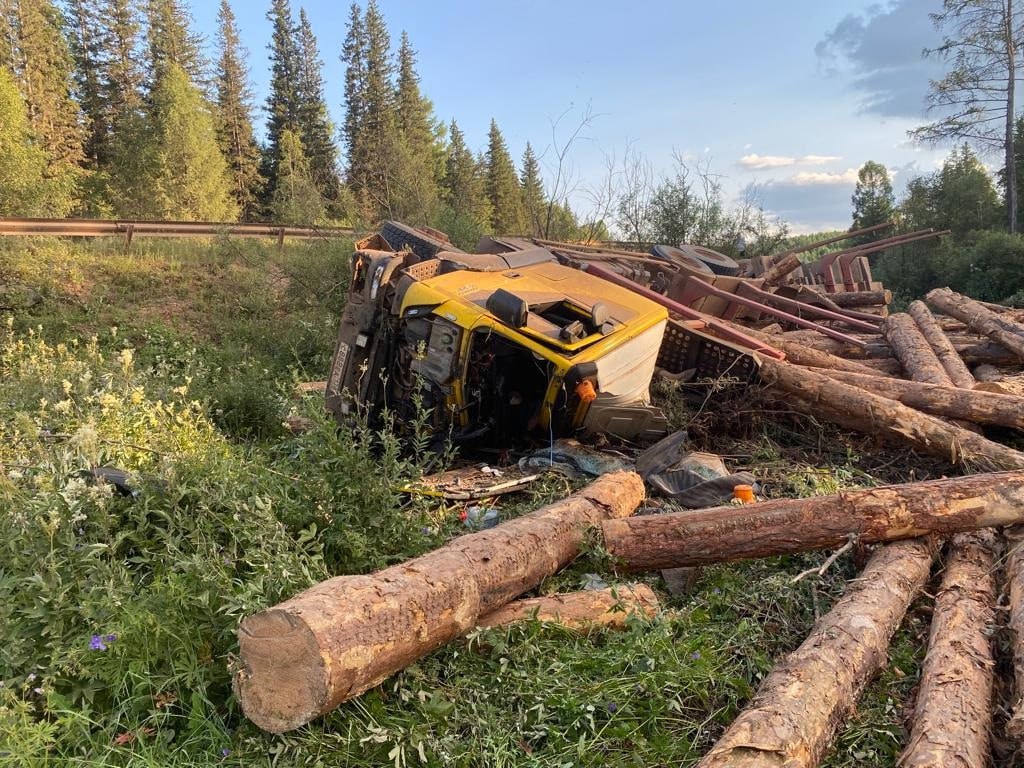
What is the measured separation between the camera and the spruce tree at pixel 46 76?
92.9ft

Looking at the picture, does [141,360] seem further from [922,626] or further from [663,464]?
[922,626]

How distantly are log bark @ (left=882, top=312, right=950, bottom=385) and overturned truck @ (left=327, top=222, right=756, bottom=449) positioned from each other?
8.29 feet

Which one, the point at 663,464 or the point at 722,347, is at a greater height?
the point at 722,347

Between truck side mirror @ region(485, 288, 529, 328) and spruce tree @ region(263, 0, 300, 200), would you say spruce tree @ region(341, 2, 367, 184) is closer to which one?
spruce tree @ region(263, 0, 300, 200)

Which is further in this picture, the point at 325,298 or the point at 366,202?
the point at 366,202

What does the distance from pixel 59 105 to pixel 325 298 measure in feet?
90.7

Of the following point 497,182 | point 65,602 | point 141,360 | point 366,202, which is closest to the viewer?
point 65,602

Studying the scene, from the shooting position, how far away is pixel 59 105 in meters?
30.4

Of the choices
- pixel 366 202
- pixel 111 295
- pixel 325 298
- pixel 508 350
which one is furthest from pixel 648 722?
pixel 366 202

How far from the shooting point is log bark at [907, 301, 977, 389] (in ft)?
23.2

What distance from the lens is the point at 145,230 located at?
14.5 m

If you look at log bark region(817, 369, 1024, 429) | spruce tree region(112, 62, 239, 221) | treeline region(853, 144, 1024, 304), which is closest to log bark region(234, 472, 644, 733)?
→ log bark region(817, 369, 1024, 429)

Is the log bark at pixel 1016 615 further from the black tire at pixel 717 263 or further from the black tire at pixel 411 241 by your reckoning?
the black tire at pixel 717 263

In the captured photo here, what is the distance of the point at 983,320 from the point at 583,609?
8466mm
